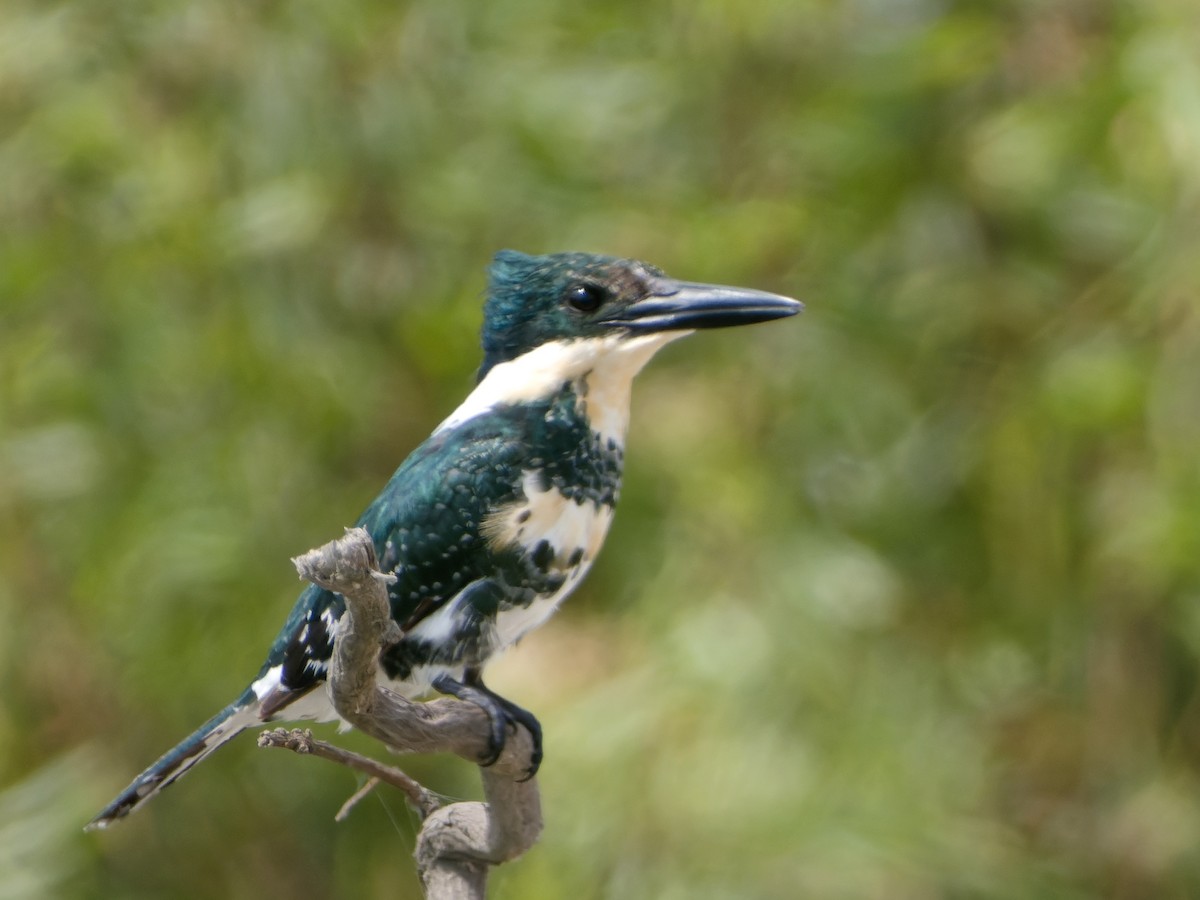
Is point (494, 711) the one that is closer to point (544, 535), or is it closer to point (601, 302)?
point (544, 535)

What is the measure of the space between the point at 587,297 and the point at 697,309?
13 centimetres

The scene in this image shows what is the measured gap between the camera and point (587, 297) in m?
1.96

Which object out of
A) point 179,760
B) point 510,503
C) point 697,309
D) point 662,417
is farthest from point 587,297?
point 662,417

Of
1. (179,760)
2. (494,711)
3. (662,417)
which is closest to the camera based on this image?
(494,711)

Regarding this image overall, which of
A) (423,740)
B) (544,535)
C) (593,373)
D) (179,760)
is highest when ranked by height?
(593,373)

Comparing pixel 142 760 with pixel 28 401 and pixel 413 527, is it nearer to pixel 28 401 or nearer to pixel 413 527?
pixel 28 401

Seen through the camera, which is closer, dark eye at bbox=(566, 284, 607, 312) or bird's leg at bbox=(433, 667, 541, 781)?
bird's leg at bbox=(433, 667, 541, 781)

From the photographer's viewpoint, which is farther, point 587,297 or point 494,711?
point 587,297

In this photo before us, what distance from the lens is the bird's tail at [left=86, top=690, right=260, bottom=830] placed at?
1893 millimetres

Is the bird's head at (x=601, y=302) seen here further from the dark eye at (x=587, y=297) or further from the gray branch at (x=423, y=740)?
the gray branch at (x=423, y=740)

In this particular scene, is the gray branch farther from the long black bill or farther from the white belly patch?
the long black bill

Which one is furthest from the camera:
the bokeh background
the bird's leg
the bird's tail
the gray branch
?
the bokeh background

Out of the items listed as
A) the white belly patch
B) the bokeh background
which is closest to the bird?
the white belly patch

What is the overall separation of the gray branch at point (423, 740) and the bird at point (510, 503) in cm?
4
